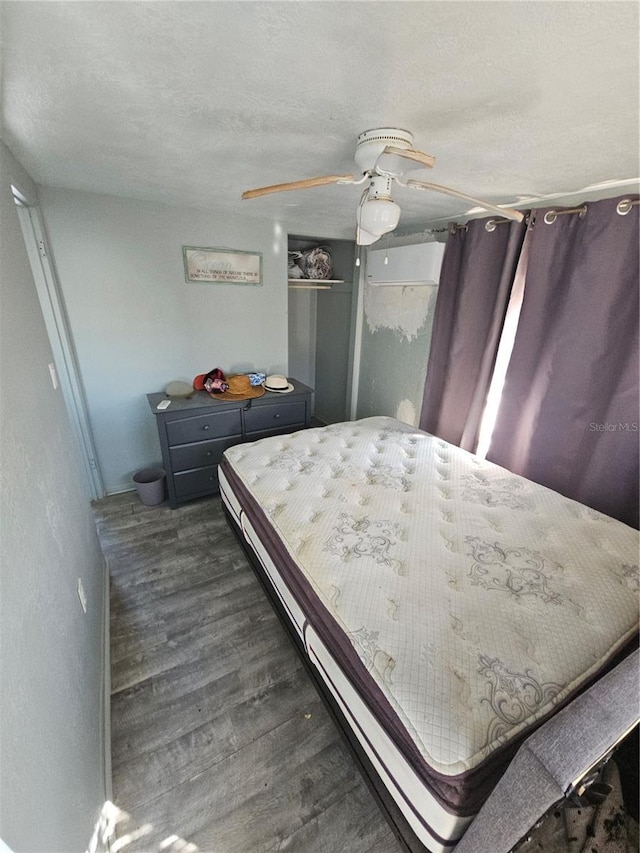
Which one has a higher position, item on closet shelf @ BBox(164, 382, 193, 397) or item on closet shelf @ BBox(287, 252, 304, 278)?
item on closet shelf @ BBox(287, 252, 304, 278)

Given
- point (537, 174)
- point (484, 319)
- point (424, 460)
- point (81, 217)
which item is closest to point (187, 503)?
point (424, 460)

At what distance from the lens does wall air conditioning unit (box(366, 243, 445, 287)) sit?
2369mm

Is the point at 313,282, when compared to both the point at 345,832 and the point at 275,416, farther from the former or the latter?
the point at 345,832

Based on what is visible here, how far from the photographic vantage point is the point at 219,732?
50.7 inches

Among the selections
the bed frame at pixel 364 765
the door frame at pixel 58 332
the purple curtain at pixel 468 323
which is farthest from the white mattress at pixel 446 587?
the door frame at pixel 58 332

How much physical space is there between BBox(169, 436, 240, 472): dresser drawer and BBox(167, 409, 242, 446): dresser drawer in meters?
0.04

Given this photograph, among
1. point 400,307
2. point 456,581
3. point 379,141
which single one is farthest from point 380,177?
point 400,307

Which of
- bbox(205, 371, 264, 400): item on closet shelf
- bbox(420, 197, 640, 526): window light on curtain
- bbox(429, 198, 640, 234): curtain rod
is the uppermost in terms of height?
bbox(429, 198, 640, 234): curtain rod

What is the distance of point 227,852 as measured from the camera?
102 centimetres

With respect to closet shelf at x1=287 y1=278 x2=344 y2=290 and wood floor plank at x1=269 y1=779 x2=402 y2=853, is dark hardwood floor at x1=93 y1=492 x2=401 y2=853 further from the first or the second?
closet shelf at x1=287 y1=278 x2=344 y2=290

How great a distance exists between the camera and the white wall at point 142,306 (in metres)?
2.19

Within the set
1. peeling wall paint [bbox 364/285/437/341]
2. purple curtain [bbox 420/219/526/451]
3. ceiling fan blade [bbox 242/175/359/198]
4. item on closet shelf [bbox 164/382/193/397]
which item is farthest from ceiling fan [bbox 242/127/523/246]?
item on closet shelf [bbox 164/382/193/397]

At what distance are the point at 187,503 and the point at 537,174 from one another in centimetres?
279

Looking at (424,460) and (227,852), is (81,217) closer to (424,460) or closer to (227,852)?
(424,460)
